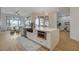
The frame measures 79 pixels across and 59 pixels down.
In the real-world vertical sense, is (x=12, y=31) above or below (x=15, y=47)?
above

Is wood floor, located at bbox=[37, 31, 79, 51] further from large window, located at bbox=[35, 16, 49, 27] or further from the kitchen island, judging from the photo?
large window, located at bbox=[35, 16, 49, 27]

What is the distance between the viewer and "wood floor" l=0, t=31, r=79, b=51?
1870 mm

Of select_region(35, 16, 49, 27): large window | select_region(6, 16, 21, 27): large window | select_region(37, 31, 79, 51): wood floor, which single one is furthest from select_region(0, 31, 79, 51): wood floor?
select_region(35, 16, 49, 27): large window

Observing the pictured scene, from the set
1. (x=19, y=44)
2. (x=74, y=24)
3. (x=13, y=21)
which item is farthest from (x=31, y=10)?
(x=74, y=24)

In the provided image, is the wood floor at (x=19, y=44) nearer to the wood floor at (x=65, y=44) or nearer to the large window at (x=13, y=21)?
the wood floor at (x=65, y=44)

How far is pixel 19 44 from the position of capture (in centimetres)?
195

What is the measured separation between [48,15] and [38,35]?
17.1 inches

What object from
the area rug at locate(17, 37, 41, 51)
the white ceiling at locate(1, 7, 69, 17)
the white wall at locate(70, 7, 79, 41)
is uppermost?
the white ceiling at locate(1, 7, 69, 17)

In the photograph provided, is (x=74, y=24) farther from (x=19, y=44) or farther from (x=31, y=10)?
(x=19, y=44)

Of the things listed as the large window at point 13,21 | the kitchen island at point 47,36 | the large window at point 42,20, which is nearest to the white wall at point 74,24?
the kitchen island at point 47,36

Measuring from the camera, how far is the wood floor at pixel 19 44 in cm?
187
